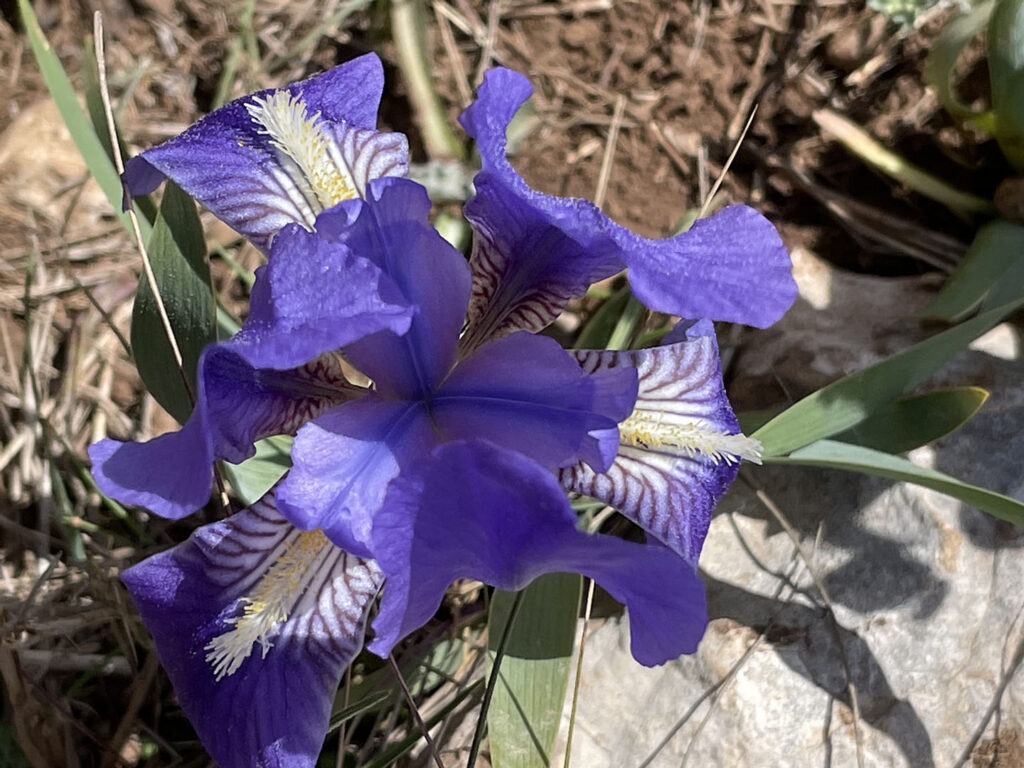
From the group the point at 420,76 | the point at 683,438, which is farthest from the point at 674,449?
the point at 420,76

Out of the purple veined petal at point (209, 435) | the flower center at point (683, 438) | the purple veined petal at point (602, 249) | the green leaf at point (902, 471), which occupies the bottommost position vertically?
the green leaf at point (902, 471)

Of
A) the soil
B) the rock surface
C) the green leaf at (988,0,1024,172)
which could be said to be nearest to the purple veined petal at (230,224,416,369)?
the rock surface

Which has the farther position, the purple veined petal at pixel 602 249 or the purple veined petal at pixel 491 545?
the purple veined petal at pixel 602 249

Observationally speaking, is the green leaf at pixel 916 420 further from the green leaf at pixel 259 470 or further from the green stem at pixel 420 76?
the green stem at pixel 420 76

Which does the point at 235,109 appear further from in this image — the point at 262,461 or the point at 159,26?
the point at 159,26

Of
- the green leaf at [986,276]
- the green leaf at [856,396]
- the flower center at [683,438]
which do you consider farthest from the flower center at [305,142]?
the green leaf at [986,276]

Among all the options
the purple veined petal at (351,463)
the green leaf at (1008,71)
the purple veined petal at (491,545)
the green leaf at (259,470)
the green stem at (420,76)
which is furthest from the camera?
the green stem at (420,76)

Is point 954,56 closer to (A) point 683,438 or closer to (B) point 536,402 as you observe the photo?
(A) point 683,438

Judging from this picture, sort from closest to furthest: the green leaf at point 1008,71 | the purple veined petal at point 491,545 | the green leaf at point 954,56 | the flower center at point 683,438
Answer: the purple veined petal at point 491,545 → the flower center at point 683,438 → the green leaf at point 1008,71 → the green leaf at point 954,56
